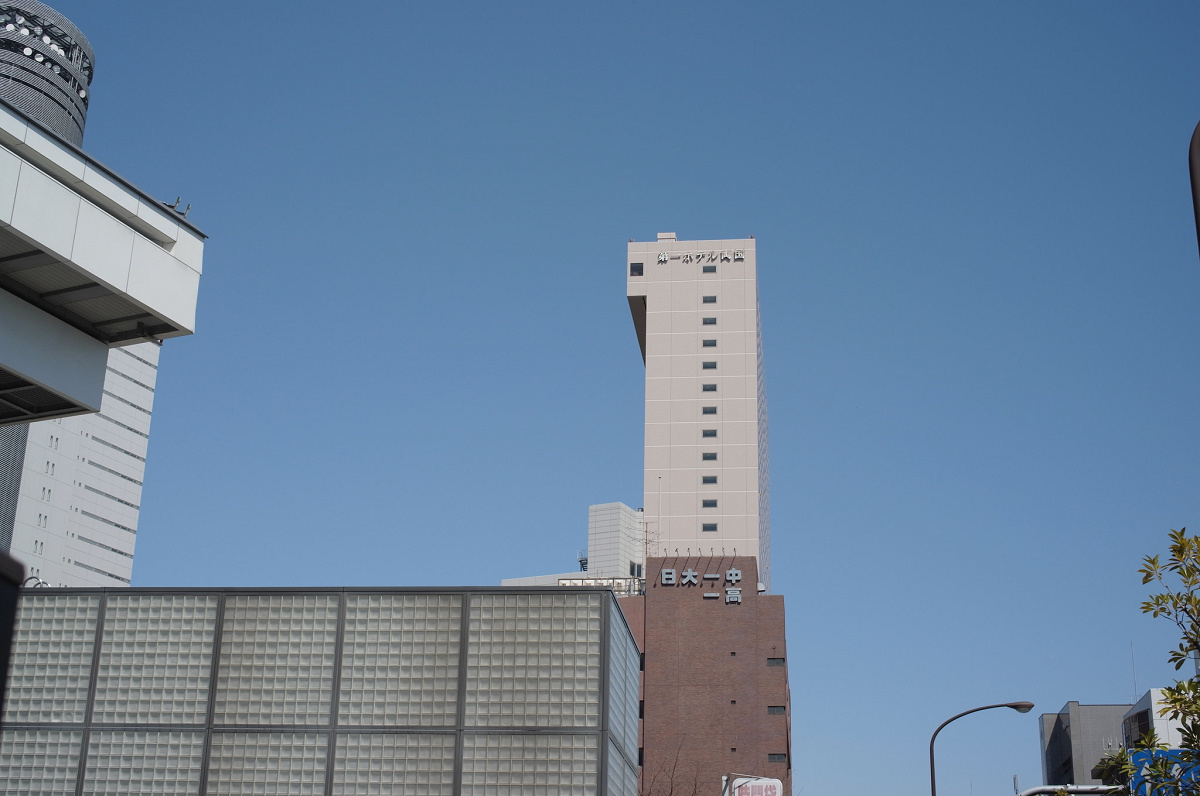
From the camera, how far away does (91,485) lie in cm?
16300

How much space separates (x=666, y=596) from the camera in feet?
340

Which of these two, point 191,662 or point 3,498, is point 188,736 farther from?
point 3,498

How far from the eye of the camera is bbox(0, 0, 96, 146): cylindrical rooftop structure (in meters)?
157

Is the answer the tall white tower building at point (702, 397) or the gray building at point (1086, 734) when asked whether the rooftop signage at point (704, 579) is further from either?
the gray building at point (1086, 734)

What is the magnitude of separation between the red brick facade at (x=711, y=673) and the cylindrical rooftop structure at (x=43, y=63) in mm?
103596

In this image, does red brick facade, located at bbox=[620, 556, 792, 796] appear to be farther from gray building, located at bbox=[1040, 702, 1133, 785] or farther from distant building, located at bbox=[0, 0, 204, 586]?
distant building, located at bbox=[0, 0, 204, 586]

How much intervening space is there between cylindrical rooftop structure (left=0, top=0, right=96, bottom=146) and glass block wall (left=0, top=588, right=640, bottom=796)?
481ft

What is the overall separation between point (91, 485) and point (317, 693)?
497 feet

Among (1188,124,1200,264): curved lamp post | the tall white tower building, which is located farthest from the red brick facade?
(1188,124,1200,264): curved lamp post

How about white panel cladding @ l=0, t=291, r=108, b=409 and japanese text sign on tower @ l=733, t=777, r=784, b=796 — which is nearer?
white panel cladding @ l=0, t=291, r=108, b=409

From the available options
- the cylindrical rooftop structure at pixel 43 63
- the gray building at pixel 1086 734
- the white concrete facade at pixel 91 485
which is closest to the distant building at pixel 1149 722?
the gray building at pixel 1086 734

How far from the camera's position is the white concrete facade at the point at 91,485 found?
499 feet

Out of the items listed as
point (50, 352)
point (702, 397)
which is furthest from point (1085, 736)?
point (50, 352)

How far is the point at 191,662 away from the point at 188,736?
1.42m
